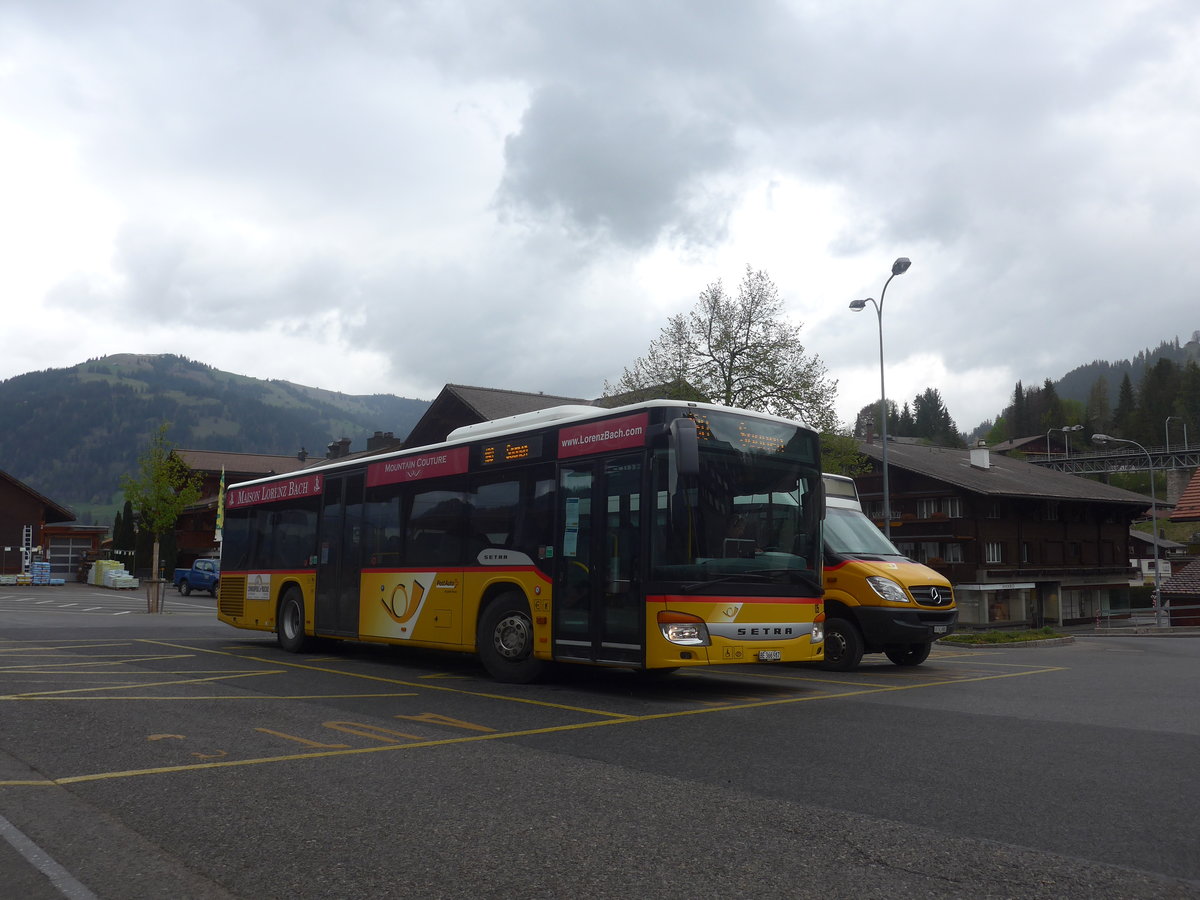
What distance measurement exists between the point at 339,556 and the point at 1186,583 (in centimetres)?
3935

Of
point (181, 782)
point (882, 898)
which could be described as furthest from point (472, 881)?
point (181, 782)

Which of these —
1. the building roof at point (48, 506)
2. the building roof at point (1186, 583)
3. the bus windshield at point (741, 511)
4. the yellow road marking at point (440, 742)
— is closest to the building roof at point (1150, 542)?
the building roof at point (1186, 583)

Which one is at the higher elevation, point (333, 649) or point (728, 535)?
point (728, 535)

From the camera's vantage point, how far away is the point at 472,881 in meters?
4.45

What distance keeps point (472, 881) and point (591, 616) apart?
6610 mm

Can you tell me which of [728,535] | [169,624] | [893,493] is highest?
[893,493]

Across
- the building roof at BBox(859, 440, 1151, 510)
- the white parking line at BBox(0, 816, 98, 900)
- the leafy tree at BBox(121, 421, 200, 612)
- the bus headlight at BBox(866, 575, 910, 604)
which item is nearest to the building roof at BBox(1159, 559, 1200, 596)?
the building roof at BBox(859, 440, 1151, 510)

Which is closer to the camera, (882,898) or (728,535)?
(882,898)

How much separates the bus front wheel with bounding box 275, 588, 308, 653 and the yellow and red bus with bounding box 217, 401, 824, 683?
2422 millimetres

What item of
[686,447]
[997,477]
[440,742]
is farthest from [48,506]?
[440,742]

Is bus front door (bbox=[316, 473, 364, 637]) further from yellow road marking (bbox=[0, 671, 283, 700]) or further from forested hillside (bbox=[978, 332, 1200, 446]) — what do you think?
forested hillside (bbox=[978, 332, 1200, 446])

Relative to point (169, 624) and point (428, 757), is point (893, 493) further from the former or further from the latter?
point (428, 757)

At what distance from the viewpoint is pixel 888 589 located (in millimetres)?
13844

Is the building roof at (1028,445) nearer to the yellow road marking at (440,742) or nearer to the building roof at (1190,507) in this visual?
the building roof at (1190,507)
